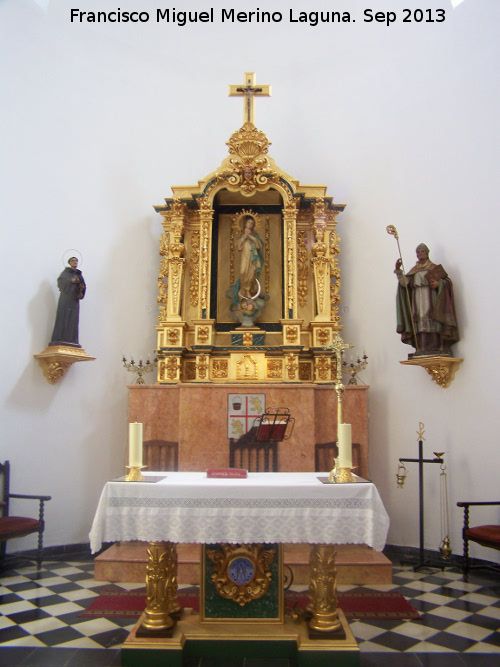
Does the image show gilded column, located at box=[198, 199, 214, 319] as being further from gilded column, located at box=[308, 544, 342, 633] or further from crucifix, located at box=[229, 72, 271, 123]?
gilded column, located at box=[308, 544, 342, 633]

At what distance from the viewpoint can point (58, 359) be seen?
679 centimetres

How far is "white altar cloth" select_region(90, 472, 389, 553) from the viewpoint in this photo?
12.2 ft

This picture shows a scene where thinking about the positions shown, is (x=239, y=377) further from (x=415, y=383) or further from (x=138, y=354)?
(x=415, y=383)

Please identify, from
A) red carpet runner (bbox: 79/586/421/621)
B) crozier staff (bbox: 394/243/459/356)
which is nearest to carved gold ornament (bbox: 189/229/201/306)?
crozier staff (bbox: 394/243/459/356)

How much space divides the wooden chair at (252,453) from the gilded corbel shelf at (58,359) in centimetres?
216

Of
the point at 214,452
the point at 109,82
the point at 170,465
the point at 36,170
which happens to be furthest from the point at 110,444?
the point at 109,82

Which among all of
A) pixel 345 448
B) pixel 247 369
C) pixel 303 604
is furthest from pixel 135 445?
pixel 247 369

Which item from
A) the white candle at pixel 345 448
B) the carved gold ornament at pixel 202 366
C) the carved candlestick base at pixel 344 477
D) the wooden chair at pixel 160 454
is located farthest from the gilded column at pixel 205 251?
the carved candlestick base at pixel 344 477

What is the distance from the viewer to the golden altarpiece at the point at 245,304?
6.75 m

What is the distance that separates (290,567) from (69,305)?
3.99 m

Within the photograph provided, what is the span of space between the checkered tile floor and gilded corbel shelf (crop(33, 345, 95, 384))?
2.30 m

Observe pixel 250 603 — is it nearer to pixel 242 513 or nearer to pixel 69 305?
pixel 242 513

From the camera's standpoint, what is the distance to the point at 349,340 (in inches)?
306

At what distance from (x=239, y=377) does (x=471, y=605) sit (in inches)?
140
